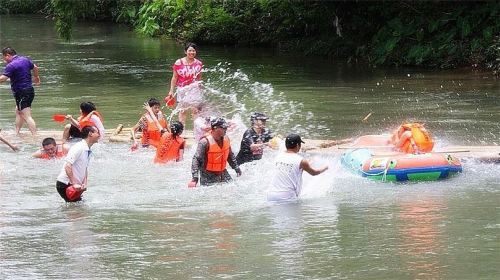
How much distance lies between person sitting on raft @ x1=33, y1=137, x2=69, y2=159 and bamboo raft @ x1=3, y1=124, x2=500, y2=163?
1.63 metres

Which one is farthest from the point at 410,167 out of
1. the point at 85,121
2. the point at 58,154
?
the point at 58,154

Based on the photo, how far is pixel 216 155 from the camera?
40.4 feet

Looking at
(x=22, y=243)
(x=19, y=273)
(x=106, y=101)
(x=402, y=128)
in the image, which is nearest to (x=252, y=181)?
(x=402, y=128)

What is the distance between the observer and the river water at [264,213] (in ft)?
30.7

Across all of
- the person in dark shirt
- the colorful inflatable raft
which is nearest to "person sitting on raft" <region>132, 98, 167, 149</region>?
the person in dark shirt

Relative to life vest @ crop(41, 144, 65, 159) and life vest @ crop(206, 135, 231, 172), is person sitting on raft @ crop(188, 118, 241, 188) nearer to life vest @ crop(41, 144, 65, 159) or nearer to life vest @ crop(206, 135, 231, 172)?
life vest @ crop(206, 135, 231, 172)

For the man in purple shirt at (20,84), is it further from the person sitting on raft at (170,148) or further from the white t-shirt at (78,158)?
the white t-shirt at (78,158)

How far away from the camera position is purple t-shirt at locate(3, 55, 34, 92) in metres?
16.9

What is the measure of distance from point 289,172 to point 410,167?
2183 mm

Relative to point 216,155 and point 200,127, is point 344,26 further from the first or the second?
point 216,155

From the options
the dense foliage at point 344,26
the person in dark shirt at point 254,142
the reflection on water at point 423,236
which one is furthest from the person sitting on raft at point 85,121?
the dense foliage at point 344,26

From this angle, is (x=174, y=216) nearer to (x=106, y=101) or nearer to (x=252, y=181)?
(x=252, y=181)

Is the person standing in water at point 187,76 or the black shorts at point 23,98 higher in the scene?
the person standing in water at point 187,76

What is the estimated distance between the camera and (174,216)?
37.6 ft
